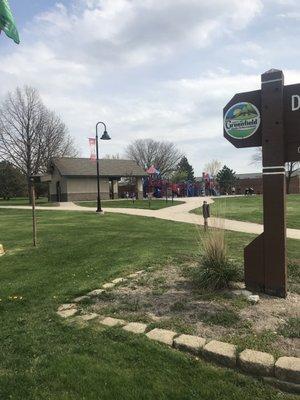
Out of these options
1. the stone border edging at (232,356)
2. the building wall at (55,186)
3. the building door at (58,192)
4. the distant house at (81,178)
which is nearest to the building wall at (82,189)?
the distant house at (81,178)

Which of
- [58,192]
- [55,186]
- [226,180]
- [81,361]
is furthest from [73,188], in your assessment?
[81,361]

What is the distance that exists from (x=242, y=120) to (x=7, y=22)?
3665 millimetres

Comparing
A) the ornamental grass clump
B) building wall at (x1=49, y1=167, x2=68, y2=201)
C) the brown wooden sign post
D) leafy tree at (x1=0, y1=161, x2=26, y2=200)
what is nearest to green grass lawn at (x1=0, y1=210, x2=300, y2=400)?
the ornamental grass clump

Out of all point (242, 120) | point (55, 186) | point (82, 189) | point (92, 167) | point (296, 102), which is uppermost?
point (92, 167)

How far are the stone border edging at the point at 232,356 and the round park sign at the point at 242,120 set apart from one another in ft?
9.49

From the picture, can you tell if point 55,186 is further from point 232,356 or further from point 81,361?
point 232,356

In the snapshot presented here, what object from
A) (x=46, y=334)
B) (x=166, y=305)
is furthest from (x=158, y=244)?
(x=46, y=334)

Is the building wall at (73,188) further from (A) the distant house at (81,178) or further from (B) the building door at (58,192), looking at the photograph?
(B) the building door at (58,192)

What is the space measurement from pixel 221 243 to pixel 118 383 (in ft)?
10.4

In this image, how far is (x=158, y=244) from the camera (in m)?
10.6

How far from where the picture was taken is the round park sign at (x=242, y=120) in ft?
19.2

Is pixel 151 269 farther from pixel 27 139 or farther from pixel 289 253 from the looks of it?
pixel 27 139

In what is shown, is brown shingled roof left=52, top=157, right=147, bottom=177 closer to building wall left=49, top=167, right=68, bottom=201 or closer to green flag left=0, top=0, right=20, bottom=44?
building wall left=49, top=167, right=68, bottom=201

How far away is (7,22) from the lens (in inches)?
249
